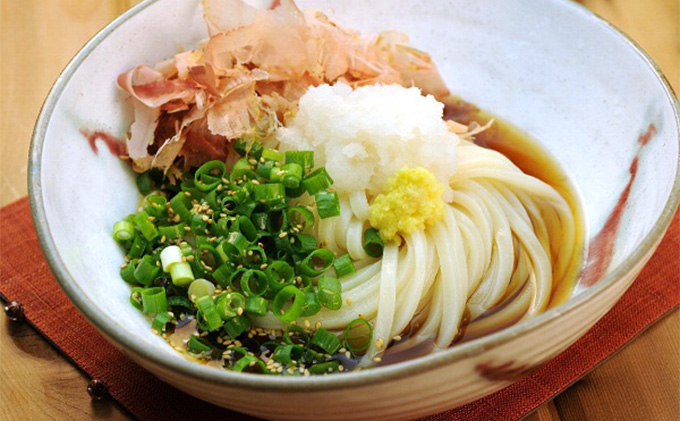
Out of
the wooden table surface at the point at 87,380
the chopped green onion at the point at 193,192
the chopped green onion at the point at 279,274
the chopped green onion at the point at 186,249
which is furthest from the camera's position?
the chopped green onion at the point at 193,192

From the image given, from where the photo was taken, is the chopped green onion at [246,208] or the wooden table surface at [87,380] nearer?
the wooden table surface at [87,380]

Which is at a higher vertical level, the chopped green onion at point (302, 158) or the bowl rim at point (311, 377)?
the bowl rim at point (311, 377)

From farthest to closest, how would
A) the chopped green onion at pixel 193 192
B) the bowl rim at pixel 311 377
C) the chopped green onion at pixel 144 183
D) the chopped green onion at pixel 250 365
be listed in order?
the chopped green onion at pixel 144 183 → the chopped green onion at pixel 193 192 → the chopped green onion at pixel 250 365 → the bowl rim at pixel 311 377

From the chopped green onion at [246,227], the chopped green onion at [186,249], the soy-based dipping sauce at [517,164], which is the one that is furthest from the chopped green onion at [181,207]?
the soy-based dipping sauce at [517,164]

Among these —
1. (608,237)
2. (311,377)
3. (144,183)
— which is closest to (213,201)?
(144,183)

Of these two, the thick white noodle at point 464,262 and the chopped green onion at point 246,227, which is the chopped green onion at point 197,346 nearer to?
the thick white noodle at point 464,262

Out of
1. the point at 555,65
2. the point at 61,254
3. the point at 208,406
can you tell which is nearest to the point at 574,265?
the point at 555,65

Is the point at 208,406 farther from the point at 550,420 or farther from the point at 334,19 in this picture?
the point at 334,19

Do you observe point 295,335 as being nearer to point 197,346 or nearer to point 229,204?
point 197,346
